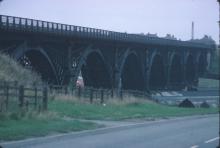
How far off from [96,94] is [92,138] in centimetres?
1714

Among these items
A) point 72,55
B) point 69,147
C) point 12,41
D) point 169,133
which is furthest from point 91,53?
point 69,147

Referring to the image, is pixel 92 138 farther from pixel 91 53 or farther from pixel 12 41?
pixel 91 53

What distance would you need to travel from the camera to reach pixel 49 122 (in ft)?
65.2

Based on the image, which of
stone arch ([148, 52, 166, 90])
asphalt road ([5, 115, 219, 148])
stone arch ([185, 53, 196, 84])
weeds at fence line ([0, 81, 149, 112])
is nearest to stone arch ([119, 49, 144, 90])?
stone arch ([148, 52, 166, 90])

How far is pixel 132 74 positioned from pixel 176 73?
13.5 meters

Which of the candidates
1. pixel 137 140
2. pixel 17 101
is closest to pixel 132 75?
pixel 17 101

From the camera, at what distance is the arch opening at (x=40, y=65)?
48.8 meters

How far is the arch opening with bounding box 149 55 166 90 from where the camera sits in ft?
269

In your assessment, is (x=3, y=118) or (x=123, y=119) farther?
(x=123, y=119)

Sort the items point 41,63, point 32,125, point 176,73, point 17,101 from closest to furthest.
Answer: point 32,125
point 17,101
point 41,63
point 176,73

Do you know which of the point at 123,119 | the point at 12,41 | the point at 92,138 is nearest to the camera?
the point at 92,138

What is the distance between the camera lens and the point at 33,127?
17.6 meters

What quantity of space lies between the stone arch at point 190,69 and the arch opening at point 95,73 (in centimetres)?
2435

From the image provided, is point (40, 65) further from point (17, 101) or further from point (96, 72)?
point (17, 101)
